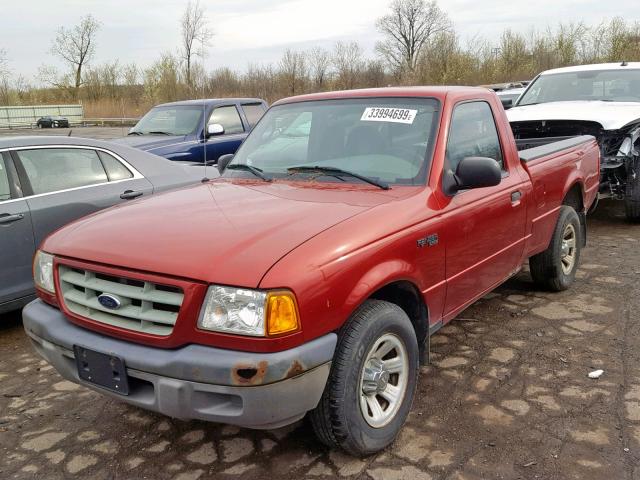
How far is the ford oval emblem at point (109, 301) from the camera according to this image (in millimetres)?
2566

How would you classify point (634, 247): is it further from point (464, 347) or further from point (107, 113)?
point (107, 113)

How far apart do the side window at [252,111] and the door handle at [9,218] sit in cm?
597

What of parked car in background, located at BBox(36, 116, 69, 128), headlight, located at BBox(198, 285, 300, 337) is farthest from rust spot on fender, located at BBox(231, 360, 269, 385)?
parked car in background, located at BBox(36, 116, 69, 128)

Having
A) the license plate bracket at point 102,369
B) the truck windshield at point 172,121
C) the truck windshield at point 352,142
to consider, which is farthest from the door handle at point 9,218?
the truck windshield at point 172,121

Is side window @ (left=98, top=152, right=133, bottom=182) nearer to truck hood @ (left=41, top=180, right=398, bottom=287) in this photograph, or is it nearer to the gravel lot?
the gravel lot

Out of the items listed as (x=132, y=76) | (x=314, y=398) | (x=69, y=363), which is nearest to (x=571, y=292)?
(x=314, y=398)

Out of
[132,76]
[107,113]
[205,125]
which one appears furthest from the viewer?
[132,76]

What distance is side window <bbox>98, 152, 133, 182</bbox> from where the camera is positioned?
5207mm

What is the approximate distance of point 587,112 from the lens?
24.4 feet

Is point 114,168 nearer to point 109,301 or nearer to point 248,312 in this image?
point 109,301

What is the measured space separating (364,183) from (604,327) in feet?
7.77

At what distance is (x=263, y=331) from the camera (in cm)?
231

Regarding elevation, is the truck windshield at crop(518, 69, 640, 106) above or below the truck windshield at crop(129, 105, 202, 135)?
above

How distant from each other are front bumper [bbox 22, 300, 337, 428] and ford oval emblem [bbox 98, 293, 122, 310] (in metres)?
0.18
